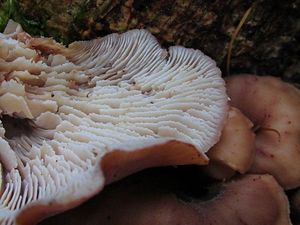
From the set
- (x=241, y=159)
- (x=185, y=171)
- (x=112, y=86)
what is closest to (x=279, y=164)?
(x=241, y=159)

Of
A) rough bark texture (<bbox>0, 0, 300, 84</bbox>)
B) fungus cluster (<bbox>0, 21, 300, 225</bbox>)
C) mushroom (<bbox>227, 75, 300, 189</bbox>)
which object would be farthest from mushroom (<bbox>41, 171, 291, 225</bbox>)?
rough bark texture (<bbox>0, 0, 300, 84</bbox>)

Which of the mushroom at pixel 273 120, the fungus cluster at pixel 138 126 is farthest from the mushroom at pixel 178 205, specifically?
the mushroom at pixel 273 120

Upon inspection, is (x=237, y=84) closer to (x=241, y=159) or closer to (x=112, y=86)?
(x=241, y=159)

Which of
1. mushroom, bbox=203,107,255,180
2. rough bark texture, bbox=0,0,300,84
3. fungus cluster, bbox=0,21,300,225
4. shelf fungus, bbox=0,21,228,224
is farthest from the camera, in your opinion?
rough bark texture, bbox=0,0,300,84

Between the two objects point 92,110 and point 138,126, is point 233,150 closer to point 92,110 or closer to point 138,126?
point 138,126

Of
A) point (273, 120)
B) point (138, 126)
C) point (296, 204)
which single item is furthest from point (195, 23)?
point (296, 204)

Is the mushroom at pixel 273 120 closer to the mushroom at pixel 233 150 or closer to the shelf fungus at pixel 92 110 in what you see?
the mushroom at pixel 233 150

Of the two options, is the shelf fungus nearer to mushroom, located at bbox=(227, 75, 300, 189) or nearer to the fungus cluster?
the fungus cluster
